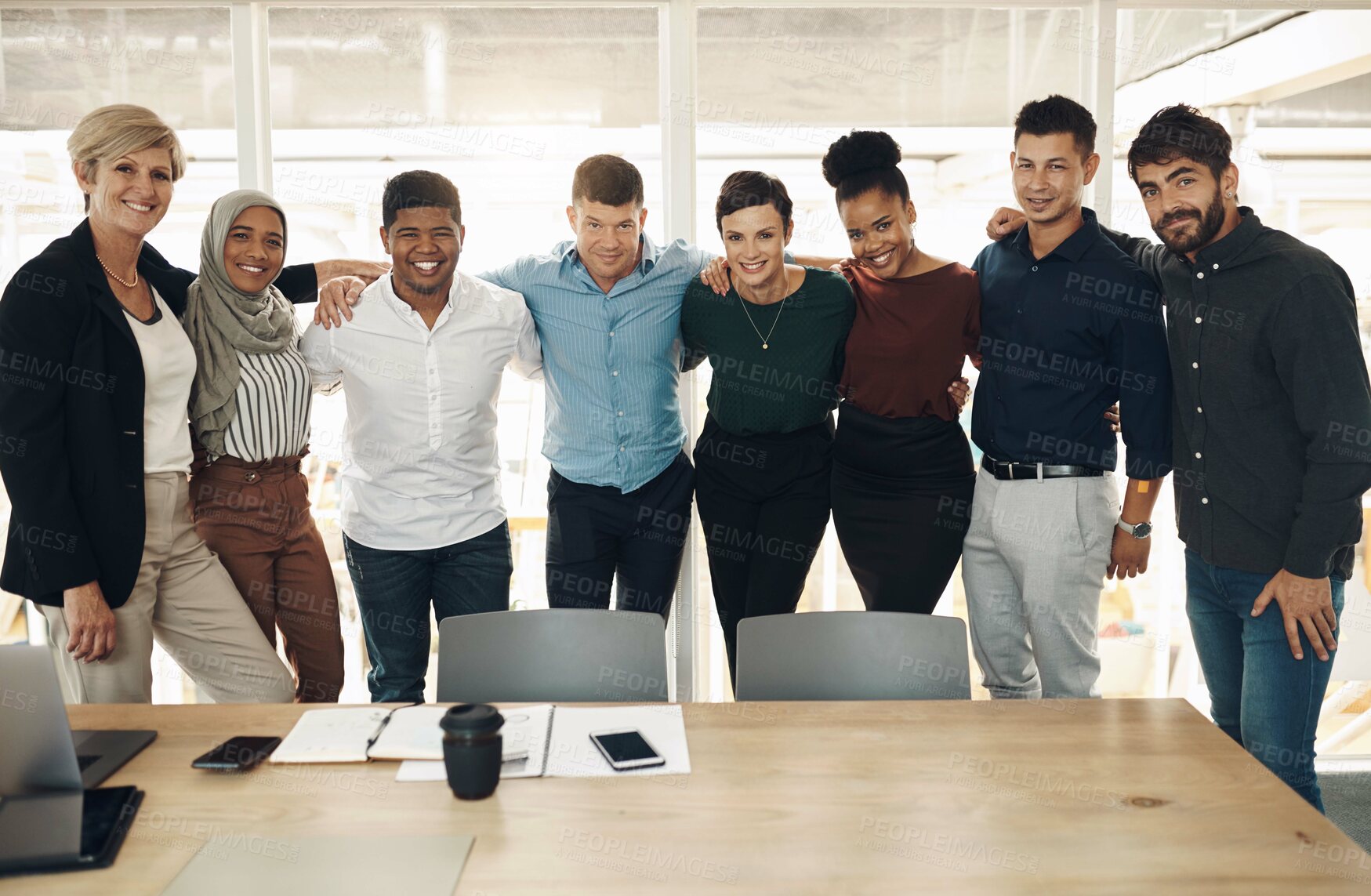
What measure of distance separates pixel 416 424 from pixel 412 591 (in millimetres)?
451

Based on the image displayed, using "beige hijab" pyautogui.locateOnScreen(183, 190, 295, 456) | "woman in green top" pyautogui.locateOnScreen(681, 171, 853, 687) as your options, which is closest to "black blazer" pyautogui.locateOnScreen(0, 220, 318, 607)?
"beige hijab" pyautogui.locateOnScreen(183, 190, 295, 456)

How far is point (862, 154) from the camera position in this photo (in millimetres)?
2711

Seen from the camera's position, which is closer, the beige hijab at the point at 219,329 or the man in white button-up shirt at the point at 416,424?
the beige hijab at the point at 219,329

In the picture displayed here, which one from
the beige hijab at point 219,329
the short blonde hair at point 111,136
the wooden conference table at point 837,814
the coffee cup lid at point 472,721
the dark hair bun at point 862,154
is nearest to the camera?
the wooden conference table at point 837,814

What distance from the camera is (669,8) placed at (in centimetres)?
329

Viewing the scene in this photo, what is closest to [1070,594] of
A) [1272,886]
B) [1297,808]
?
[1297,808]

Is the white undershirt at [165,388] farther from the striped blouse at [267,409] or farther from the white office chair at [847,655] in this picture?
the white office chair at [847,655]

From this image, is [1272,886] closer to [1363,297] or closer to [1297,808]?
[1297,808]

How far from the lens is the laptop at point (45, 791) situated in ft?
4.50

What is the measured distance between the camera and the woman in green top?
2779 mm

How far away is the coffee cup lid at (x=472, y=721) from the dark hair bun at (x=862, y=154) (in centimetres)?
179

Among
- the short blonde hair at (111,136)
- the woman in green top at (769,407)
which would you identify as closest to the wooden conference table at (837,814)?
the woman in green top at (769,407)

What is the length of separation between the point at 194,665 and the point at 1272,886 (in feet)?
7.71

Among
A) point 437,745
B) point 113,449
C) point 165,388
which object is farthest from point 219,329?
point 437,745
